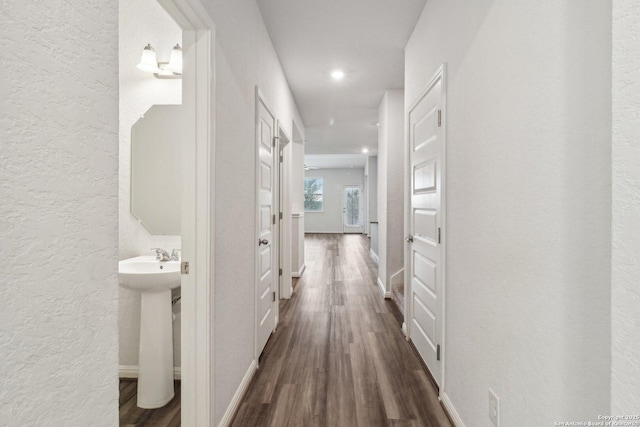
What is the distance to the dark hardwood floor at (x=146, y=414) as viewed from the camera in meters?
1.80

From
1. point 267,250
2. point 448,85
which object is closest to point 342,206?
point 267,250

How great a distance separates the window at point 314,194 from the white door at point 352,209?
98cm

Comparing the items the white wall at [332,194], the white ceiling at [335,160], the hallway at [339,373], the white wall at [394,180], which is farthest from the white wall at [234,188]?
the white wall at [332,194]

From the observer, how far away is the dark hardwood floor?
1.80 meters

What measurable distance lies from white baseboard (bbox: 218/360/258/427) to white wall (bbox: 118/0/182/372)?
488 millimetres

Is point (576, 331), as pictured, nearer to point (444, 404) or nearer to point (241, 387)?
point (444, 404)

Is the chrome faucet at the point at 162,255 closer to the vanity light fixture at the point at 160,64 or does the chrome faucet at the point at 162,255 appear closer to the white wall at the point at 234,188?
the white wall at the point at 234,188

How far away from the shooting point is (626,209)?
25.9 inches

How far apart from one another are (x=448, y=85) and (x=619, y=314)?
1.54m

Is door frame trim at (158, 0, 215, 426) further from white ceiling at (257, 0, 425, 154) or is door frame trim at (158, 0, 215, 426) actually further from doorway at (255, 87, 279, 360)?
white ceiling at (257, 0, 425, 154)

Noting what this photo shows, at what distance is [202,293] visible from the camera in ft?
4.96

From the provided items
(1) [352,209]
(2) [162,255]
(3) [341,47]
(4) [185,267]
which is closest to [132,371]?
(2) [162,255]

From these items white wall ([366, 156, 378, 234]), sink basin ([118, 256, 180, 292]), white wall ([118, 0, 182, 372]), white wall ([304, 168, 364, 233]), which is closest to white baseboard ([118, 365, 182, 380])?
white wall ([118, 0, 182, 372])

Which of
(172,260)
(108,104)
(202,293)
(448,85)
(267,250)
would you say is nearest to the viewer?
(108,104)
